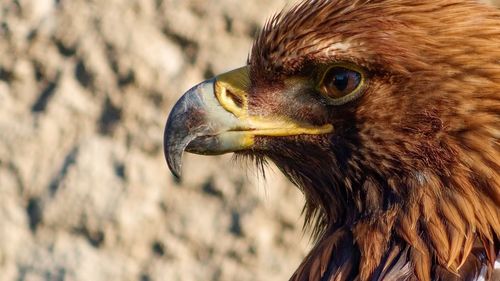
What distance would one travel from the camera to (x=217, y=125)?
11.2 ft

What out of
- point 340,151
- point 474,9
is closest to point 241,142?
point 340,151

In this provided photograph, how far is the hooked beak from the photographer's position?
11.2 ft

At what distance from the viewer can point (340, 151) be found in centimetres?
338

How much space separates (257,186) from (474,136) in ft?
7.12

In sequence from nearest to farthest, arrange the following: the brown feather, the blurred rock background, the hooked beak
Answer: the brown feather
the hooked beak
the blurred rock background

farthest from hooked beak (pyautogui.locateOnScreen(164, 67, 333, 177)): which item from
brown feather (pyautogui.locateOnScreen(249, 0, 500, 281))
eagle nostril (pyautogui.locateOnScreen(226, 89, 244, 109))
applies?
brown feather (pyautogui.locateOnScreen(249, 0, 500, 281))

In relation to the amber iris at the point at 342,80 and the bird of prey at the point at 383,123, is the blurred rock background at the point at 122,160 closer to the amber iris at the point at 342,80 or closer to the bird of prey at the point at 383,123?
the bird of prey at the point at 383,123

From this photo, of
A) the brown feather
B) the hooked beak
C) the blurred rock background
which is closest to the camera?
the brown feather

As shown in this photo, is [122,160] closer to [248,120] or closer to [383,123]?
[248,120]

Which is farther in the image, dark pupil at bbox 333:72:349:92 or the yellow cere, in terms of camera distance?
the yellow cere

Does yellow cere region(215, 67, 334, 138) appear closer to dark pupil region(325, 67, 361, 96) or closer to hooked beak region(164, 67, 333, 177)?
hooked beak region(164, 67, 333, 177)

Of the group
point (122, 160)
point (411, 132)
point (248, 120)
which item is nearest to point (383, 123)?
point (411, 132)

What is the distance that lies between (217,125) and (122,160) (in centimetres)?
205

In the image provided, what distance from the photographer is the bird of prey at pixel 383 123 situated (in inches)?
126
